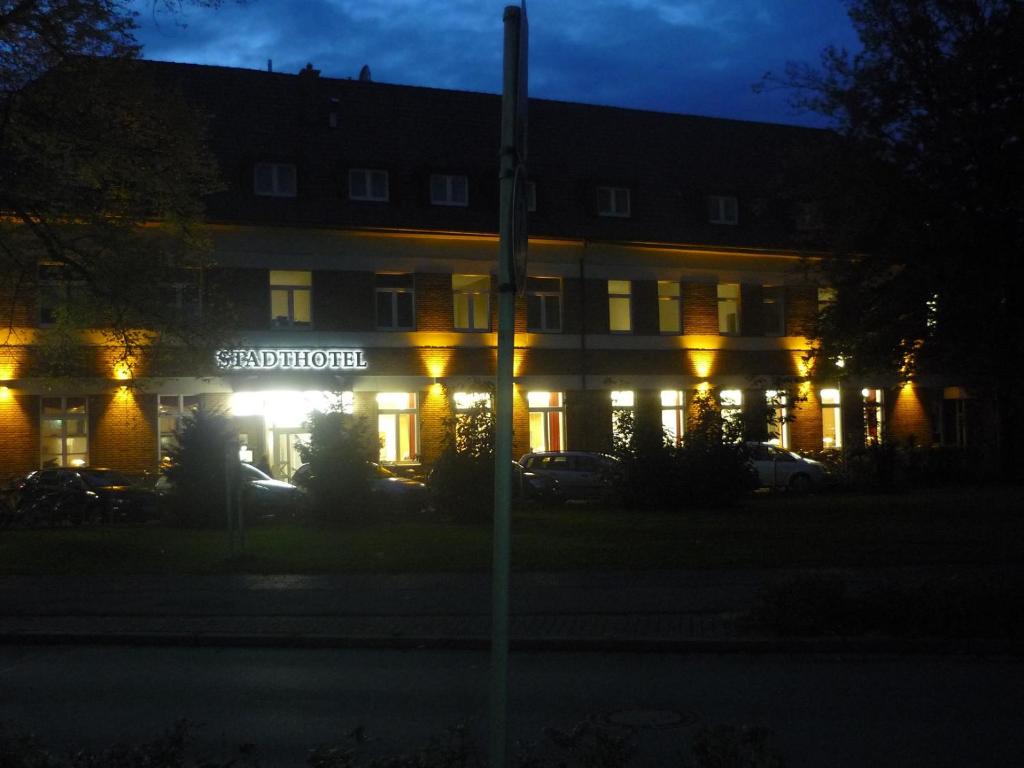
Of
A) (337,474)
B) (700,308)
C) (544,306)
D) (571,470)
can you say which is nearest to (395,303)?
(544,306)

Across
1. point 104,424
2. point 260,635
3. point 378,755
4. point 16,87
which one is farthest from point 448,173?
point 378,755

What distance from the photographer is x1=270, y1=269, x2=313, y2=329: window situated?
38219mm

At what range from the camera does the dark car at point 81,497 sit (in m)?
27.2

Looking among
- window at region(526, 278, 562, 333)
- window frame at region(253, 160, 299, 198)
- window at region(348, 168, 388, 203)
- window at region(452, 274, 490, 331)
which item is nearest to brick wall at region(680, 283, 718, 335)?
window at region(526, 278, 562, 333)

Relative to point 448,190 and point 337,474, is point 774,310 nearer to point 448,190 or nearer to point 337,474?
point 448,190

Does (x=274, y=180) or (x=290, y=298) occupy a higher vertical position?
(x=274, y=180)

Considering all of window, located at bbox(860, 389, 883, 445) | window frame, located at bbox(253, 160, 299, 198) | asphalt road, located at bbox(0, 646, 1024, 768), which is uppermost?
window frame, located at bbox(253, 160, 299, 198)

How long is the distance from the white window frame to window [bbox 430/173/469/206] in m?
5.18

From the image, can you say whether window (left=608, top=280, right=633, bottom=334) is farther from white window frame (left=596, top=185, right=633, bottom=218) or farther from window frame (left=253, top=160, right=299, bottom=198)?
window frame (left=253, top=160, right=299, bottom=198)

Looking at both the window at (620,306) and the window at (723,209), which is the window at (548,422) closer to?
the window at (620,306)

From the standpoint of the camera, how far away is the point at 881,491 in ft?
114

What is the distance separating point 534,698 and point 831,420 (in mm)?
38299

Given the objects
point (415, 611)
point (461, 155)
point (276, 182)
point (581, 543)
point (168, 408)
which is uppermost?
point (461, 155)

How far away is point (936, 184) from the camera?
17141mm
